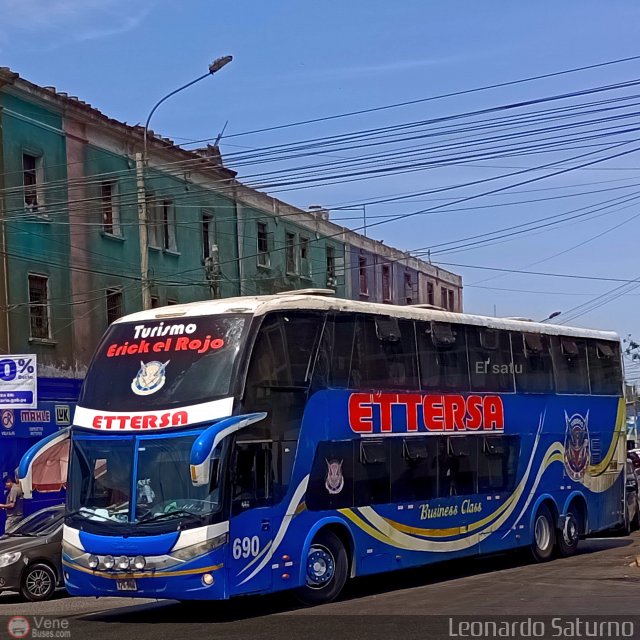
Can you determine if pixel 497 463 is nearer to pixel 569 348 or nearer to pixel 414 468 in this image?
pixel 414 468

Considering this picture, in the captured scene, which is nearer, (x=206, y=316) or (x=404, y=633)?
(x=404, y=633)

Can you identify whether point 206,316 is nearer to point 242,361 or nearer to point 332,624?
point 242,361

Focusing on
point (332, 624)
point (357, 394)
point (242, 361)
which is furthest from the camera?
point (357, 394)

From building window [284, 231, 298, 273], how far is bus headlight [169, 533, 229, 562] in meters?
29.0

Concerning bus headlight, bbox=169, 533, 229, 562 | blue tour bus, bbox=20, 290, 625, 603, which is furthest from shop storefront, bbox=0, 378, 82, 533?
bus headlight, bbox=169, 533, 229, 562

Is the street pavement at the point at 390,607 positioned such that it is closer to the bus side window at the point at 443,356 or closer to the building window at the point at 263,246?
the bus side window at the point at 443,356

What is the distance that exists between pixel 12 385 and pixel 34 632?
10005 millimetres

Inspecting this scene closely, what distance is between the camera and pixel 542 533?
20.4 meters

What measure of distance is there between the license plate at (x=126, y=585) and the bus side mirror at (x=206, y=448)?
132 cm

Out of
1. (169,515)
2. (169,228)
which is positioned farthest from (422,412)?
(169,228)

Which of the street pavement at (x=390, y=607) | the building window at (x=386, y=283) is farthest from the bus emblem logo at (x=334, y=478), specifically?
the building window at (x=386, y=283)

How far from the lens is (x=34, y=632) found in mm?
12781

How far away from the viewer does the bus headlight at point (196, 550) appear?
43.4 feet

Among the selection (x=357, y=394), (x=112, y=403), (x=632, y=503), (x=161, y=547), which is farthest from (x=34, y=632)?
(x=632, y=503)
